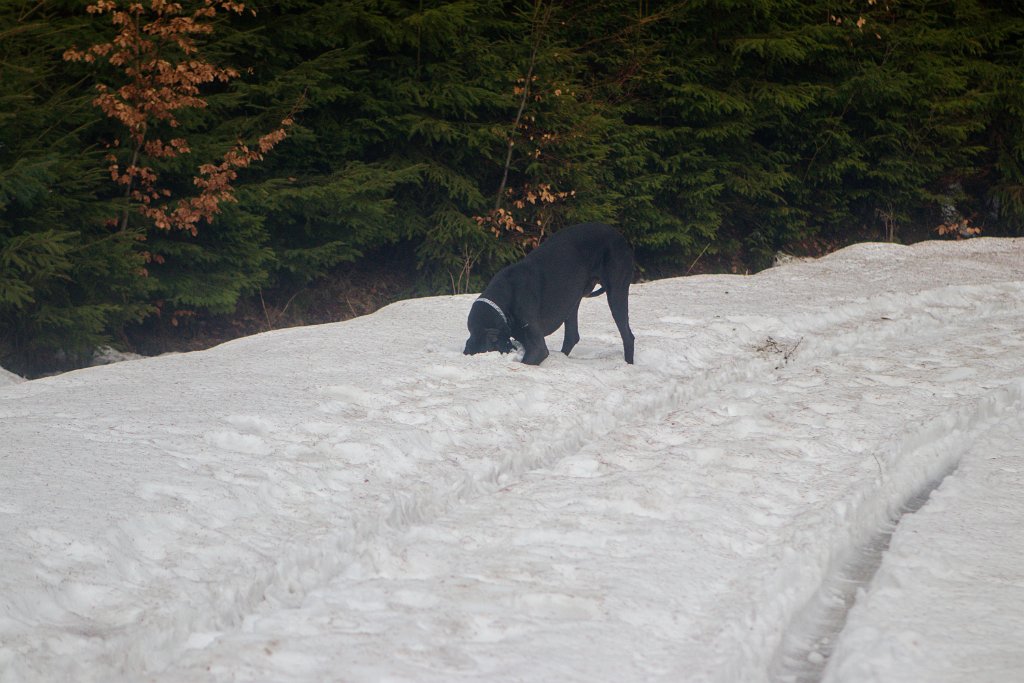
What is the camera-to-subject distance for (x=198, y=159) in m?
10.9

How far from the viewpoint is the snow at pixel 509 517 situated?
3648 mm

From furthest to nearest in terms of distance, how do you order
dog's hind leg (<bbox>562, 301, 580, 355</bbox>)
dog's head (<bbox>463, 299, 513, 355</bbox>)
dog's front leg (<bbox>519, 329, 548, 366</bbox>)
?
1. dog's hind leg (<bbox>562, 301, 580, 355</bbox>)
2. dog's head (<bbox>463, 299, 513, 355</bbox>)
3. dog's front leg (<bbox>519, 329, 548, 366</bbox>)

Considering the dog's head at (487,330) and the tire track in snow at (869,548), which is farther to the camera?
the dog's head at (487,330)

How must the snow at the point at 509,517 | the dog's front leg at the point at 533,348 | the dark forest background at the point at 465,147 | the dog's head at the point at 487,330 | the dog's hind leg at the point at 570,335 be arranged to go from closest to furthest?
the snow at the point at 509,517 → the dog's front leg at the point at 533,348 → the dog's head at the point at 487,330 → the dog's hind leg at the point at 570,335 → the dark forest background at the point at 465,147

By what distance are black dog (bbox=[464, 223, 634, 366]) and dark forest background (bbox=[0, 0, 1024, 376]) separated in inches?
168

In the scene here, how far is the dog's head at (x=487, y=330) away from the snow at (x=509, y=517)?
13 cm

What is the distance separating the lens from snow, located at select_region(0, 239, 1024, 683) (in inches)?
144

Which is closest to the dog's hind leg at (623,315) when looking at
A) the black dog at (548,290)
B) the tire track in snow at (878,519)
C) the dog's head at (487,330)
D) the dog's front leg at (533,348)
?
the black dog at (548,290)

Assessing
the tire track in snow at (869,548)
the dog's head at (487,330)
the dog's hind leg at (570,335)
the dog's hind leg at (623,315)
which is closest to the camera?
the tire track in snow at (869,548)

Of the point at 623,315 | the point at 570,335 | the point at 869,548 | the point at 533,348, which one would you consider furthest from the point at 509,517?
the point at 570,335

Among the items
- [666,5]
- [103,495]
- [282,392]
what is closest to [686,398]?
[282,392]

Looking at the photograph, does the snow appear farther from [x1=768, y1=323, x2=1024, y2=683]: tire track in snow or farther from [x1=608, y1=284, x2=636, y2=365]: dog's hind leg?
[x1=608, y1=284, x2=636, y2=365]: dog's hind leg

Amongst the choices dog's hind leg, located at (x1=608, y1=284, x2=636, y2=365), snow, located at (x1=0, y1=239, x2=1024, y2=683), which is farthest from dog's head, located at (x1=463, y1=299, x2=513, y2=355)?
dog's hind leg, located at (x1=608, y1=284, x2=636, y2=365)

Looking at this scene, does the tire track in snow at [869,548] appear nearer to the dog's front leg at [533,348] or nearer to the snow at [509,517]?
the snow at [509,517]
